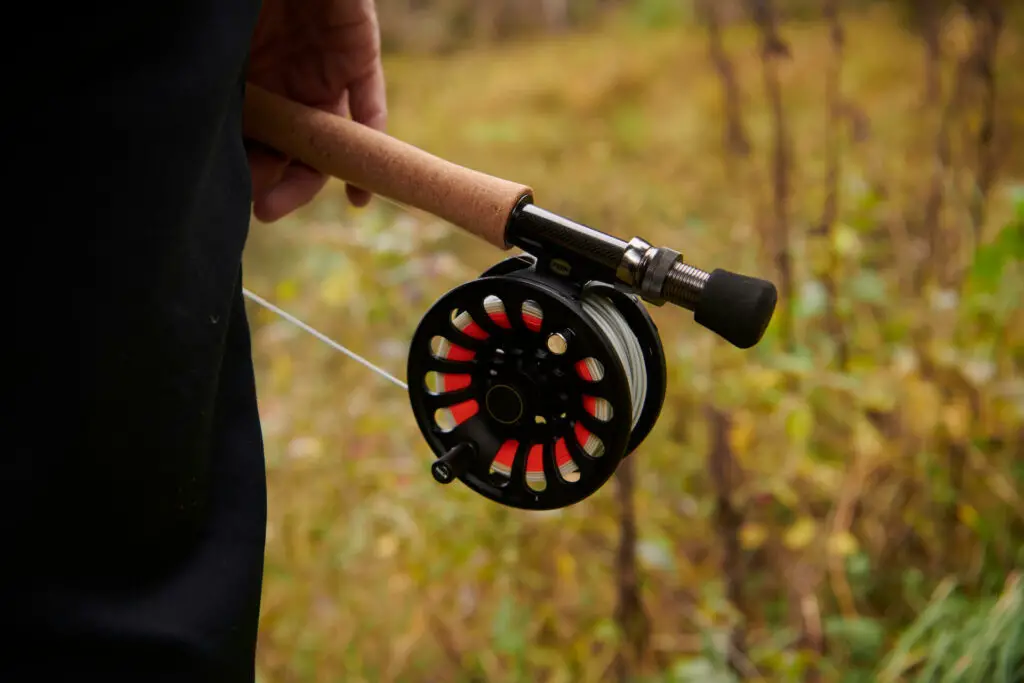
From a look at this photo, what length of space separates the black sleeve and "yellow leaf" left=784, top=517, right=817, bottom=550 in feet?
4.88

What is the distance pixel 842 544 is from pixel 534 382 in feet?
4.19

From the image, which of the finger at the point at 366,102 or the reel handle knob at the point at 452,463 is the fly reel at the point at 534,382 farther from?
the finger at the point at 366,102

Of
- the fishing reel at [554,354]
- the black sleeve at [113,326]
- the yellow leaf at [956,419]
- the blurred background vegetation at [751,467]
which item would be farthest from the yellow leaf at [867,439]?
the black sleeve at [113,326]

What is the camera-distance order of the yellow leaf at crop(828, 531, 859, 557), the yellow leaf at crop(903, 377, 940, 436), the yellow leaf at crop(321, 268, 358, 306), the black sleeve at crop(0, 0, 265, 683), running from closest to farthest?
the black sleeve at crop(0, 0, 265, 683) → the yellow leaf at crop(828, 531, 859, 557) → the yellow leaf at crop(903, 377, 940, 436) → the yellow leaf at crop(321, 268, 358, 306)

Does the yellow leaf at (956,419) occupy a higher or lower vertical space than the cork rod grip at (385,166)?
lower

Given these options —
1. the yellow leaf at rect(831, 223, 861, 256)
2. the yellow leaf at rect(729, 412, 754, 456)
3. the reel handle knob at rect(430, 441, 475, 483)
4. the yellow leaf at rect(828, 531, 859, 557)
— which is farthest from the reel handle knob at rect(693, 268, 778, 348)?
the yellow leaf at rect(831, 223, 861, 256)

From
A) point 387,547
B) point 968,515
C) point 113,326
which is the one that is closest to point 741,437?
point 968,515

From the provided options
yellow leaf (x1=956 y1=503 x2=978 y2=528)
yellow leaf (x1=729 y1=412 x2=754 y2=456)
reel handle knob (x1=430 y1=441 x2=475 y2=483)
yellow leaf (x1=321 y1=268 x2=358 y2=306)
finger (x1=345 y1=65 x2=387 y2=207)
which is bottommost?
yellow leaf (x1=321 y1=268 x2=358 y2=306)

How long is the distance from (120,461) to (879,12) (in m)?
4.17

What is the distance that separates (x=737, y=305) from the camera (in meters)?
0.74

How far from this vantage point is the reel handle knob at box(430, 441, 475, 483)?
893 millimetres

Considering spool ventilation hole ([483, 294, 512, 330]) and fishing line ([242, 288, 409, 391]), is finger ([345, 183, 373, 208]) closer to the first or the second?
fishing line ([242, 288, 409, 391])

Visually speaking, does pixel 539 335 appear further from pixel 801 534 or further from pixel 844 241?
pixel 844 241

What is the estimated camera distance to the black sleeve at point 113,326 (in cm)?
63
